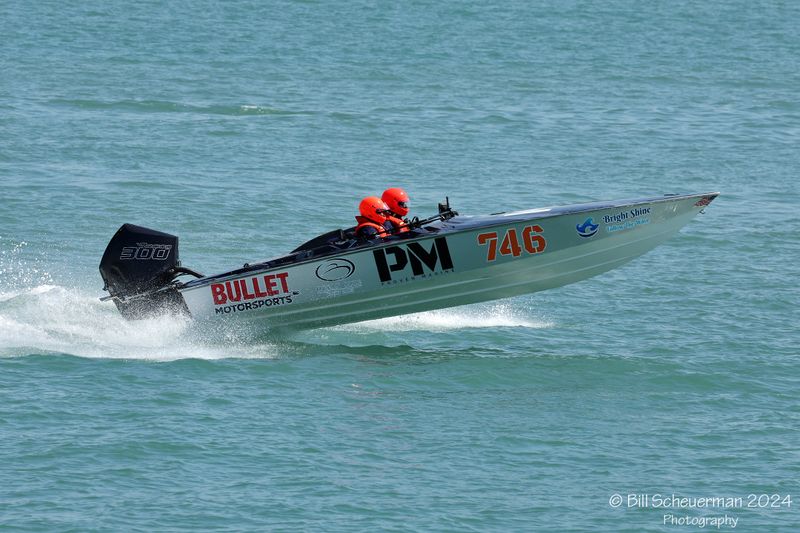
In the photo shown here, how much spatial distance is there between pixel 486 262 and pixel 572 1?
3838cm

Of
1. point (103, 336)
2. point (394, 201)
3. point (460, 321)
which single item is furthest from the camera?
point (460, 321)

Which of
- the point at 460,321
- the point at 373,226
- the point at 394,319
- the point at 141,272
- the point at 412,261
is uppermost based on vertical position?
the point at 373,226

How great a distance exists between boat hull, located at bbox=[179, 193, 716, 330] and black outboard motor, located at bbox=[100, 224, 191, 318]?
268 mm

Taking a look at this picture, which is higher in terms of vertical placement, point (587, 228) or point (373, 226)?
point (373, 226)

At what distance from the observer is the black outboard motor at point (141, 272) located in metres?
14.7

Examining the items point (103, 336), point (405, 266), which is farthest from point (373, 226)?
point (103, 336)

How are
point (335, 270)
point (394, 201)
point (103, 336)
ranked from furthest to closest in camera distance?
point (103, 336) → point (394, 201) → point (335, 270)

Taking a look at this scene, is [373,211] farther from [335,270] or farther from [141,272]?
[141,272]

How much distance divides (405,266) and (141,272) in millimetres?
2999

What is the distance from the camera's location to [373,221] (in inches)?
574

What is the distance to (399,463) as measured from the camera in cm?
1151

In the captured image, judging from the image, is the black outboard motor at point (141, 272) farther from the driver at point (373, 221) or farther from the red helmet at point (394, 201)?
the red helmet at point (394, 201)

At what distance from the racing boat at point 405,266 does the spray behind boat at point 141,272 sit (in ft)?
0.04

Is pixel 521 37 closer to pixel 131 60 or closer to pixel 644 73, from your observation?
pixel 644 73
